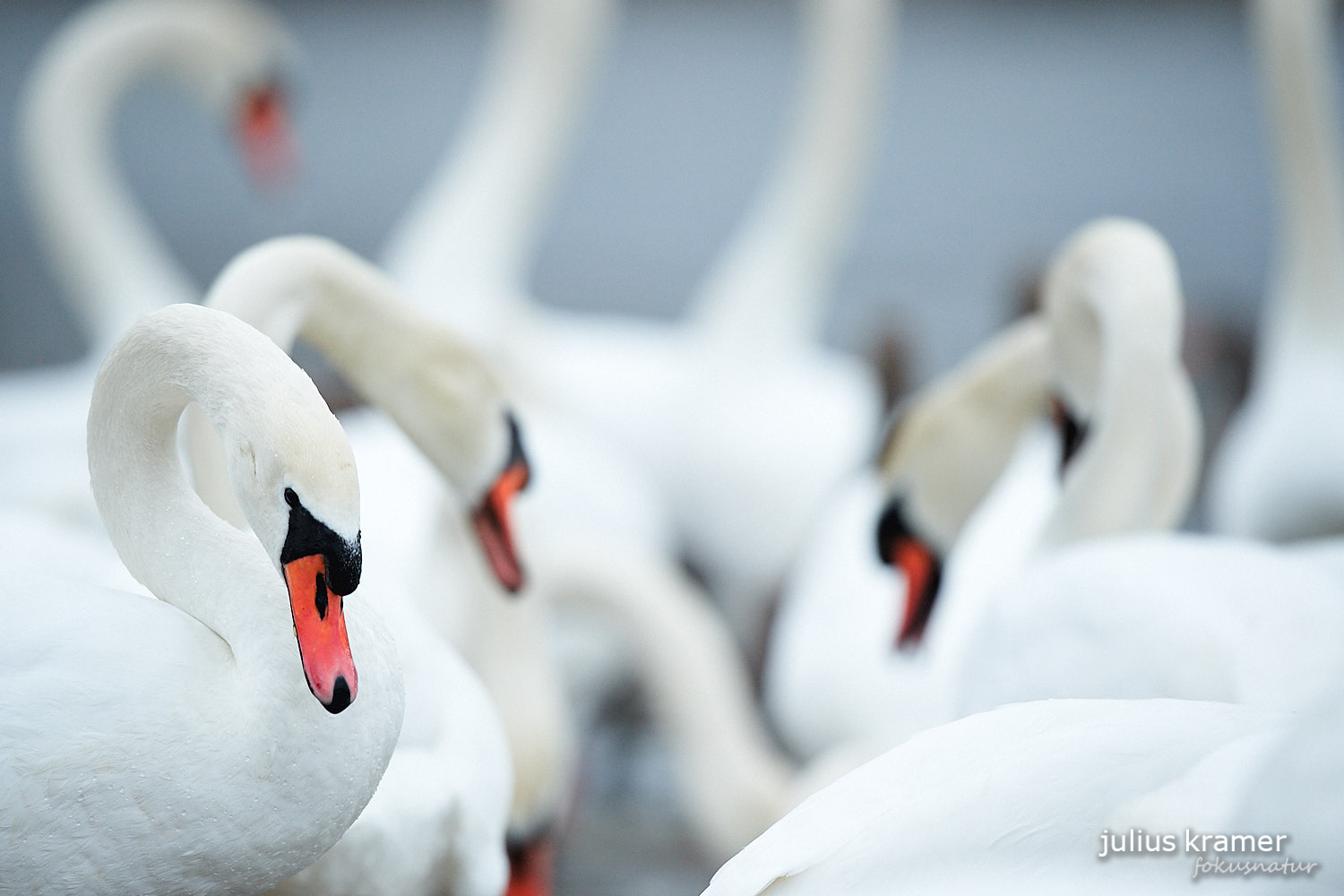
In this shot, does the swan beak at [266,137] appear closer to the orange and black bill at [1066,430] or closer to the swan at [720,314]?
the swan at [720,314]

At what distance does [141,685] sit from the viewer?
894mm

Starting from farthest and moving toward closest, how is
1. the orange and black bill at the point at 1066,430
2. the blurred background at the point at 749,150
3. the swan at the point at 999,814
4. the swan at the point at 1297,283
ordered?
the blurred background at the point at 749,150, the swan at the point at 1297,283, the orange and black bill at the point at 1066,430, the swan at the point at 999,814

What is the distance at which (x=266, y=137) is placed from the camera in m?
2.73

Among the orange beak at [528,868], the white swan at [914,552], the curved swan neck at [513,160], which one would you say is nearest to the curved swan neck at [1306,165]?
the white swan at [914,552]

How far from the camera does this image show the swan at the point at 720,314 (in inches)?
94.6

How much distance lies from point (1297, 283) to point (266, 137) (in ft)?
5.47

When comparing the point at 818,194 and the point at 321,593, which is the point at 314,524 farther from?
the point at 818,194

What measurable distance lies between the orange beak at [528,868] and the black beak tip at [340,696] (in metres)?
0.65

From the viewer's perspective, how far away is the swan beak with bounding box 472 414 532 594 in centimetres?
131

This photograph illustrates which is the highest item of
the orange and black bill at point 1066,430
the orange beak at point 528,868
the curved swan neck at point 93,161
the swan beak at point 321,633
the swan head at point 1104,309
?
the swan head at point 1104,309

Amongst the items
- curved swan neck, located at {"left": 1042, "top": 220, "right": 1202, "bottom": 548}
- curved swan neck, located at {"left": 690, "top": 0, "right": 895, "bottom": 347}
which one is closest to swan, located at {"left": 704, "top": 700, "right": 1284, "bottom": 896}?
curved swan neck, located at {"left": 1042, "top": 220, "right": 1202, "bottom": 548}

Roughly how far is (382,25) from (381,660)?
3.65 metres

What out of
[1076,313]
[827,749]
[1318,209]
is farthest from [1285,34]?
[827,749]

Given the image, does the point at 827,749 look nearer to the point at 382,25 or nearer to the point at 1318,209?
the point at 1318,209
